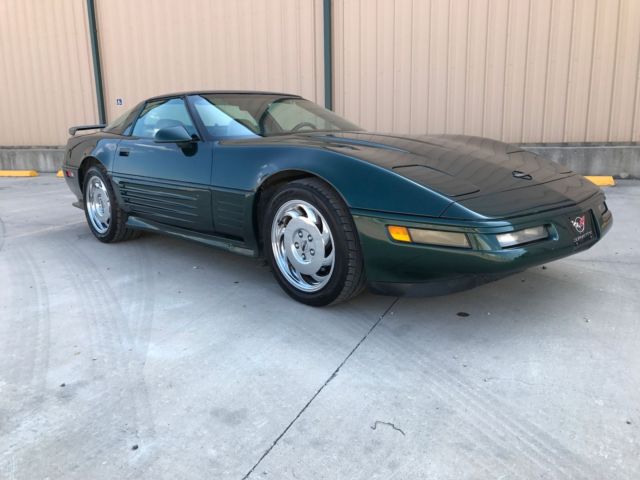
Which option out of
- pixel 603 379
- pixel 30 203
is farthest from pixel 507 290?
pixel 30 203

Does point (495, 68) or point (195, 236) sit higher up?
point (495, 68)

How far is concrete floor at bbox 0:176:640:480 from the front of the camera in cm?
171

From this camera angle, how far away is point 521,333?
8.52 feet

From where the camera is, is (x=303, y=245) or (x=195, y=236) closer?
(x=303, y=245)

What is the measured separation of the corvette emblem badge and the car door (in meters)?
2.04

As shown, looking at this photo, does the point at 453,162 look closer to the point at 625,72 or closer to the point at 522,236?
the point at 522,236

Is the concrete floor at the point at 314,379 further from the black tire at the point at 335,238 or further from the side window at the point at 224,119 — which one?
the side window at the point at 224,119

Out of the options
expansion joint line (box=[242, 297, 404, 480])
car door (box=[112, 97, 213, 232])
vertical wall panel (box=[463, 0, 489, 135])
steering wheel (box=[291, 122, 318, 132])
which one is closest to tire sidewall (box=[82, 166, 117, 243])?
car door (box=[112, 97, 213, 232])

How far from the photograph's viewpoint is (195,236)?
3525 mm

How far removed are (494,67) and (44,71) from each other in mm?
8888

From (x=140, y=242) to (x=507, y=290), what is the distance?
304 centimetres

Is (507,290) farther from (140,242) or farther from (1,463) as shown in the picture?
(140,242)

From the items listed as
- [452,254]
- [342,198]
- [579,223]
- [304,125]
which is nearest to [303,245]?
[342,198]

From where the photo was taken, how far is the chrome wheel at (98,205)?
14.6 feet
